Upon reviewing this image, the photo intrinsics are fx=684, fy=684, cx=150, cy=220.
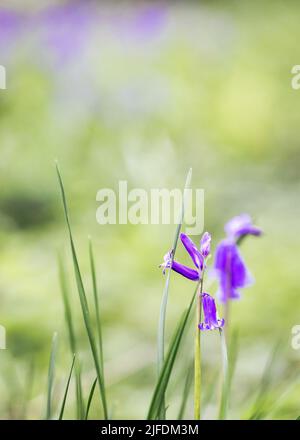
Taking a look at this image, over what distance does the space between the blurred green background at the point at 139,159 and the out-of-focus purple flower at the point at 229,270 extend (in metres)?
0.21

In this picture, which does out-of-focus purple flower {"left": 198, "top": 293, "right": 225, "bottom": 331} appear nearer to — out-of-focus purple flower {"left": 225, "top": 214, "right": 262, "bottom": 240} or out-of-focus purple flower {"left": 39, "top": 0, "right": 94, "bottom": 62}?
out-of-focus purple flower {"left": 225, "top": 214, "right": 262, "bottom": 240}

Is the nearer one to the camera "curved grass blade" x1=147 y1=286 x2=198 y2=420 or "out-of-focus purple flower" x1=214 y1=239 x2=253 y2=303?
"curved grass blade" x1=147 y1=286 x2=198 y2=420

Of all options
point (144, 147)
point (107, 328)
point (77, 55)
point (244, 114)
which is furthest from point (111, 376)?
point (77, 55)

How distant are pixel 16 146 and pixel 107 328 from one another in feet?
2.10

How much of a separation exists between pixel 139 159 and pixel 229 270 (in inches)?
37.4

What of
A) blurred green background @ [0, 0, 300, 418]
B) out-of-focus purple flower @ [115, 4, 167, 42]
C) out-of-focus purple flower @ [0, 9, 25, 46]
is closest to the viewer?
blurred green background @ [0, 0, 300, 418]

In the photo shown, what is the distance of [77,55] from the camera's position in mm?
2059

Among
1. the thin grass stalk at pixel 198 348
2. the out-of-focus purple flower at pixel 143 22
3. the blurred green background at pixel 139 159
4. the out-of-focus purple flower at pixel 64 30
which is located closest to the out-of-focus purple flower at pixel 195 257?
the thin grass stalk at pixel 198 348

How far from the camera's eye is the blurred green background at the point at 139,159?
1196mm

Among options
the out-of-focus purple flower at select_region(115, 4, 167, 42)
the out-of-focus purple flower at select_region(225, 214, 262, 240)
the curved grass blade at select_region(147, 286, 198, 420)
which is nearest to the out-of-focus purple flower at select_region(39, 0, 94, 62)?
the out-of-focus purple flower at select_region(115, 4, 167, 42)

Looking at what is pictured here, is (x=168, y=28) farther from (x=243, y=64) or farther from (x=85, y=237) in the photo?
(x=85, y=237)

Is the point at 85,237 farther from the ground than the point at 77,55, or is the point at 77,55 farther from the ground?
the point at 77,55

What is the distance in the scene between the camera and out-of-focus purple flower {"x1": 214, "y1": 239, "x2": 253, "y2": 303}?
672 mm

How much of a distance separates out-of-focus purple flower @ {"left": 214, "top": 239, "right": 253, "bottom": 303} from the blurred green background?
205 millimetres
